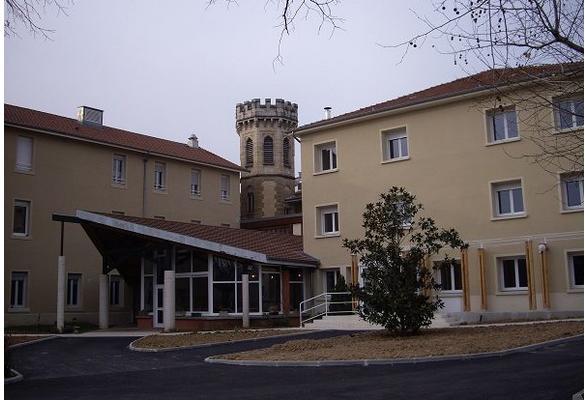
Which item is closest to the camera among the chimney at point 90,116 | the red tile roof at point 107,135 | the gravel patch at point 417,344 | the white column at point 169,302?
the gravel patch at point 417,344

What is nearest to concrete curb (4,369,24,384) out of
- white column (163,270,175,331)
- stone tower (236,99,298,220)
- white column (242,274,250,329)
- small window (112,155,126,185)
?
white column (163,270,175,331)

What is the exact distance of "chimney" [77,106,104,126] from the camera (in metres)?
32.6

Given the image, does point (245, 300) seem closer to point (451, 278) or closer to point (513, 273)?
point (451, 278)

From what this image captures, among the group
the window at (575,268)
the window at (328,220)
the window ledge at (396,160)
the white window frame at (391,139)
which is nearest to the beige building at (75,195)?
the window at (328,220)

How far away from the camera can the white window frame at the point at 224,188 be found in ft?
117

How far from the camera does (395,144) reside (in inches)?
957


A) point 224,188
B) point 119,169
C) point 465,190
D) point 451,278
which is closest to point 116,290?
point 119,169

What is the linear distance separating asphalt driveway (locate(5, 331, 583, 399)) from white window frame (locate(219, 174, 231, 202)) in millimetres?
21841

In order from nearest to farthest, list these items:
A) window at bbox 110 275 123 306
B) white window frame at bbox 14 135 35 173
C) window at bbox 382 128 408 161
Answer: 1. window at bbox 382 128 408 161
2. white window frame at bbox 14 135 35 173
3. window at bbox 110 275 123 306

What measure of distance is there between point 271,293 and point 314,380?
1439 cm

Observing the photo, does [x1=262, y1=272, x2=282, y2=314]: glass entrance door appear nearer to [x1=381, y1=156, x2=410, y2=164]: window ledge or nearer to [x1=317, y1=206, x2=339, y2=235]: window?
[x1=317, y1=206, x2=339, y2=235]: window

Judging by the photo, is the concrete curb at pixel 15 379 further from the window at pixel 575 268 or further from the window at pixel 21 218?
the window at pixel 21 218

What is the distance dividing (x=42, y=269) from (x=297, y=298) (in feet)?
32.5

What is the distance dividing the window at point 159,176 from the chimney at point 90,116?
3615mm
